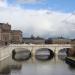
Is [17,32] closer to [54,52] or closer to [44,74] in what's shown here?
[54,52]

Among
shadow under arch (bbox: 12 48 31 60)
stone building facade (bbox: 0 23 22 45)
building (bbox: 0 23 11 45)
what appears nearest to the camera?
shadow under arch (bbox: 12 48 31 60)

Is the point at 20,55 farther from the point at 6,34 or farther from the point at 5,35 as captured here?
the point at 6,34

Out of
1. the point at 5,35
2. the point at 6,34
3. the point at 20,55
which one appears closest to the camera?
the point at 20,55

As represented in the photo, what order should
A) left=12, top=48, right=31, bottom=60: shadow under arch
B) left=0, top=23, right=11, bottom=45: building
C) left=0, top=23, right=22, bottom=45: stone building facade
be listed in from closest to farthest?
left=12, top=48, right=31, bottom=60: shadow under arch
left=0, top=23, right=11, bottom=45: building
left=0, top=23, right=22, bottom=45: stone building facade

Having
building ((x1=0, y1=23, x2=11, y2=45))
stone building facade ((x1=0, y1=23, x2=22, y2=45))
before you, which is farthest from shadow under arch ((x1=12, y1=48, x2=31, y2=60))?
building ((x1=0, y1=23, x2=11, y2=45))

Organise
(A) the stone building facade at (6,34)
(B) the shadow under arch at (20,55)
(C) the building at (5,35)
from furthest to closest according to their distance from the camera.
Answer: (A) the stone building facade at (6,34) < (C) the building at (5,35) < (B) the shadow under arch at (20,55)

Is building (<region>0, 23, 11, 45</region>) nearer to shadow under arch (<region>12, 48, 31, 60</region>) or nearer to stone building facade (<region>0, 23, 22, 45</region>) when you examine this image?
stone building facade (<region>0, 23, 22, 45</region>)

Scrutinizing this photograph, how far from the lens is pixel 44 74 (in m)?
48.2

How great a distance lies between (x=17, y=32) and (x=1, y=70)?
240 ft

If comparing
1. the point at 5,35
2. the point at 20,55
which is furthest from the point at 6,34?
the point at 20,55

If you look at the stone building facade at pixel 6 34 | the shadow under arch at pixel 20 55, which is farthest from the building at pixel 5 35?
the shadow under arch at pixel 20 55

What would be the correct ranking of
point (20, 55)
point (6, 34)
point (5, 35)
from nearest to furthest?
point (20, 55), point (5, 35), point (6, 34)

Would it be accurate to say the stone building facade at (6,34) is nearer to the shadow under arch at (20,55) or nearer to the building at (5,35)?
the building at (5,35)

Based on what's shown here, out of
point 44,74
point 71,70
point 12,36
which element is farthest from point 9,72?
point 12,36
